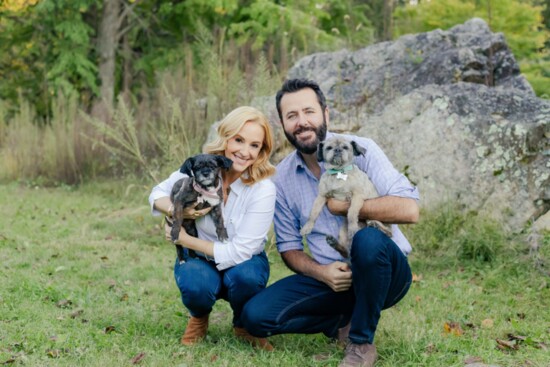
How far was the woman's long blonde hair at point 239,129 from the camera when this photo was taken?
4312mm

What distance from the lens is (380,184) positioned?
4.25 m

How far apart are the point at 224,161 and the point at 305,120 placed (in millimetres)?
619

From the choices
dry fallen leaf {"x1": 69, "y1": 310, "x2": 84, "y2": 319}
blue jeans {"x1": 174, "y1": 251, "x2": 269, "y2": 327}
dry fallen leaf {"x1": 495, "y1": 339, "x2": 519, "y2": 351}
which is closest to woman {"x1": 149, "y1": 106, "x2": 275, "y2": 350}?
blue jeans {"x1": 174, "y1": 251, "x2": 269, "y2": 327}

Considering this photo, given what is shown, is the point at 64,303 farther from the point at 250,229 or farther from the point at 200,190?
the point at 250,229

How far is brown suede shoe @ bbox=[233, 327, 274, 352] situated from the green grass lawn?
0.07m

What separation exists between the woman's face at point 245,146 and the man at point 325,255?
0.23 metres

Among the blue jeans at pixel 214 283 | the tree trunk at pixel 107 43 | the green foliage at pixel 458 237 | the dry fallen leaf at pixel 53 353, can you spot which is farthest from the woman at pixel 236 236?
the tree trunk at pixel 107 43

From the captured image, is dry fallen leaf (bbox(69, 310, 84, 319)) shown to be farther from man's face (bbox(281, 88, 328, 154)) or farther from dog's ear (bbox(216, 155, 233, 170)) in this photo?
man's face (bbox(281, 88, 328, 154))

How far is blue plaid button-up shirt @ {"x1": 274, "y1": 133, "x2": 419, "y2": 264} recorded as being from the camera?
14.1 feet

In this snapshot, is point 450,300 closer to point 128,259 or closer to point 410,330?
point 410,330

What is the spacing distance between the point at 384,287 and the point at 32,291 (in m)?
3.14

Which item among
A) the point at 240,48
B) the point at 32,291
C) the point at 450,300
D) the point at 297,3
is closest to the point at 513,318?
the point at 450,300

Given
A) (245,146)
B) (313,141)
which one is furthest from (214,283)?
(313,141)

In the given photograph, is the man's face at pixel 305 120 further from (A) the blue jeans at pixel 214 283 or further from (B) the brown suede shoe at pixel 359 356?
(B) the brown suede shoe at pixel 359 356
